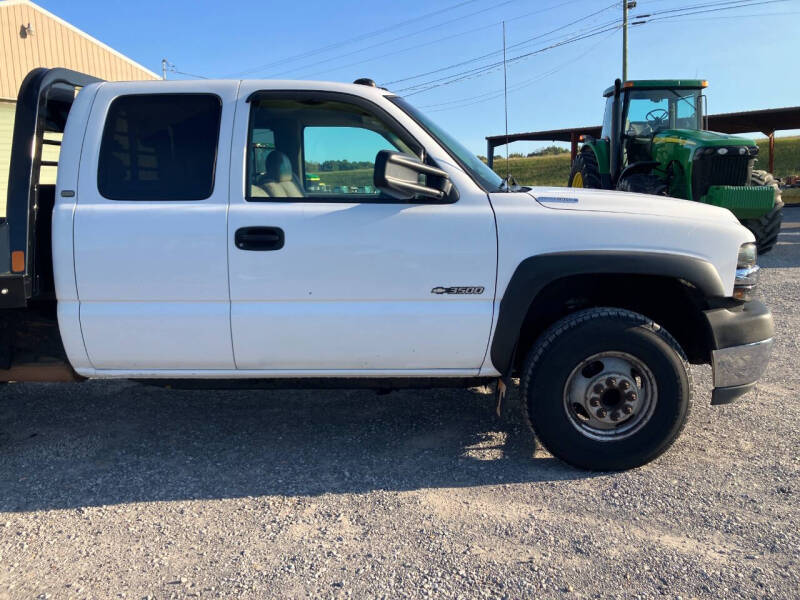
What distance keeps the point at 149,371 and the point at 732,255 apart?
124 inches

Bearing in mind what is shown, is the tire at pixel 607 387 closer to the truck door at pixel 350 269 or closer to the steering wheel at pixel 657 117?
the truck door at pixel 350 269

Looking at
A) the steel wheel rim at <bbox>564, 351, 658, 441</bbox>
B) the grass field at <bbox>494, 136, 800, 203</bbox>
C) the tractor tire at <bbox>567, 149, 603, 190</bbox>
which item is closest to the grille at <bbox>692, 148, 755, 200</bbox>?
the tractor tire at <bbox>567, 149, 603, 190</bbox>

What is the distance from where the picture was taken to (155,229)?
126 inches

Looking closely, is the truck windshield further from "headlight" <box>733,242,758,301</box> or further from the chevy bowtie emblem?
"headlight" <box>733,242,758,301</box>

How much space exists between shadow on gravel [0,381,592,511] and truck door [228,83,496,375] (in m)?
0.59

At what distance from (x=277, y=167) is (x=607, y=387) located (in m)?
2.12

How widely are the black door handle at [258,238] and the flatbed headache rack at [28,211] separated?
1.08 meters

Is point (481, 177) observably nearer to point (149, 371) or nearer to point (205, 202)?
point (205, 202)

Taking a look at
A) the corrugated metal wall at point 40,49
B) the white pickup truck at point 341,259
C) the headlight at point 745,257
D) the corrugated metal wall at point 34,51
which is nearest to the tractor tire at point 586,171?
the headlight at point 745,257

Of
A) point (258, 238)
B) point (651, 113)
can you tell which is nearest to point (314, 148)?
point (258, 238)

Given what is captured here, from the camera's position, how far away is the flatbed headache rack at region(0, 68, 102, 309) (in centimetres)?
321

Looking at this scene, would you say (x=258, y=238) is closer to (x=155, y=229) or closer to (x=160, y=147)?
(x=155, y=229)

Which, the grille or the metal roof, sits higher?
the metal roof

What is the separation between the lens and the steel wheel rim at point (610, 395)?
3330mm
